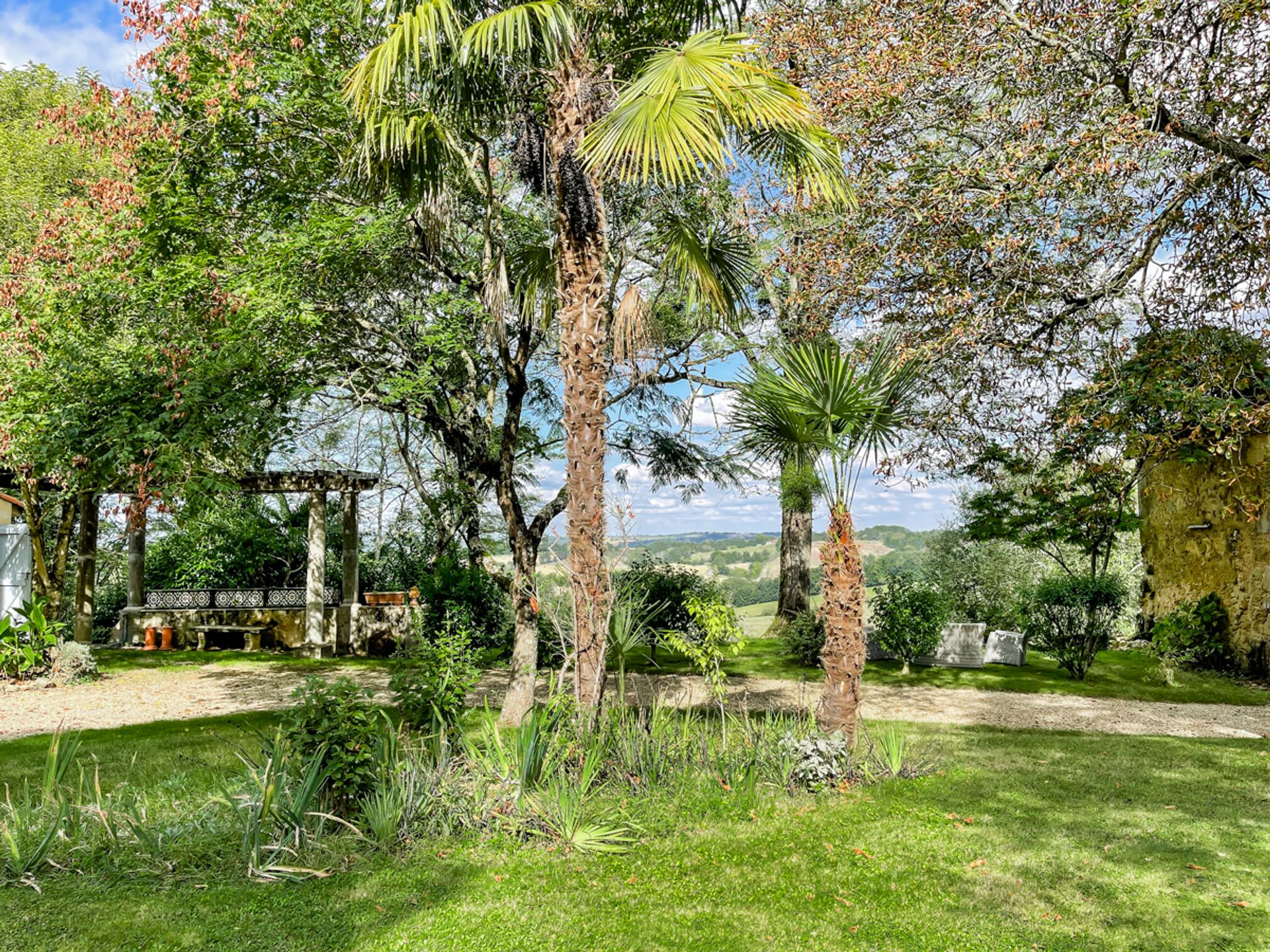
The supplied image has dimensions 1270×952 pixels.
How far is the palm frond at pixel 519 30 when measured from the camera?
5.26m

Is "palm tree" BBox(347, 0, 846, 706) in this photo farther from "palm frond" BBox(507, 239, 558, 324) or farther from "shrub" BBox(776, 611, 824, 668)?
"shrub" BBox(776, 611, 824, 668)

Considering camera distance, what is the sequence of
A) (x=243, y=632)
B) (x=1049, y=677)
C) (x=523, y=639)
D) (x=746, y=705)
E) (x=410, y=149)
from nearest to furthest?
(x=410, y=149), (x=746, y=705), (x=523, y=639), (x=1049, y=677), (x=243, y=632)

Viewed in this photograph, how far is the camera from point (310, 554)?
1528 centimetres

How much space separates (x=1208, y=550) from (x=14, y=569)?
17.6m

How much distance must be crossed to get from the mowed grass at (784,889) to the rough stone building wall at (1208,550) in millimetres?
7097

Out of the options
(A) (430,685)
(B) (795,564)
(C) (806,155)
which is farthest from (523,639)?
(B) (795,564)

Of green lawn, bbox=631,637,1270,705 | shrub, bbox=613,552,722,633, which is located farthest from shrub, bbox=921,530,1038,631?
shrub, bbox=613,552,722,633

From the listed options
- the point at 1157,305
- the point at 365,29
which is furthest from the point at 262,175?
the point at 1157,305

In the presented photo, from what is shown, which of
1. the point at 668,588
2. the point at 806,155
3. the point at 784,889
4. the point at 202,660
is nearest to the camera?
the point at 784,889

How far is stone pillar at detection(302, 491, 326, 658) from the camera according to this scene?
14.9 m

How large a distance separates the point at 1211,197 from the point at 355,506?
13.8m

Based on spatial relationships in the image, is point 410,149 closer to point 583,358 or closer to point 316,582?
point 583,358

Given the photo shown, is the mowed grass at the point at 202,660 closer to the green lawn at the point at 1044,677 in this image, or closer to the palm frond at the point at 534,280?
the green lawn at the point at 1044,677

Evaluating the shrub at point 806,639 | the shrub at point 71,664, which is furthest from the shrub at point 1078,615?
the shrub at point 71,664
